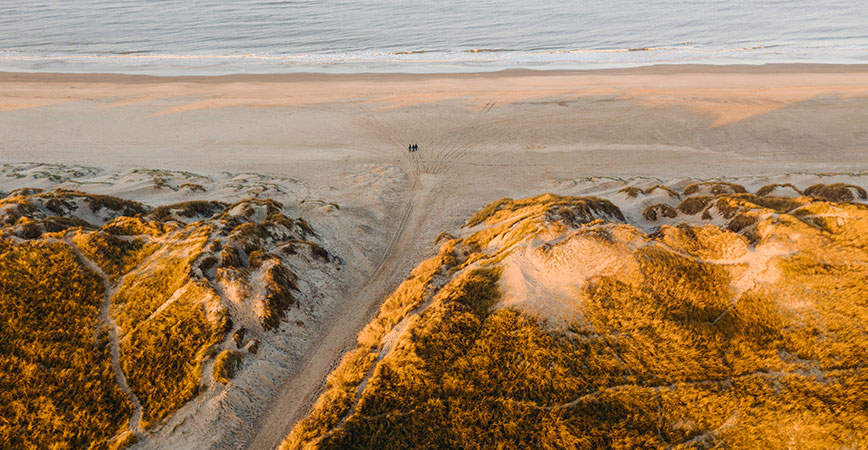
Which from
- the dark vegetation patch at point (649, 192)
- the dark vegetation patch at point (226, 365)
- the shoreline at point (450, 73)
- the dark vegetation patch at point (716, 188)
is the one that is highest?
the shoreline at point (450, 73)

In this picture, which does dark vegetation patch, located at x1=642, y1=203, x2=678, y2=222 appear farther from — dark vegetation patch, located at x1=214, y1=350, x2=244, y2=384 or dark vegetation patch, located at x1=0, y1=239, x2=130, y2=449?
dark vegetation patch, located at x1=0, y1=239, x2=130, y2=449

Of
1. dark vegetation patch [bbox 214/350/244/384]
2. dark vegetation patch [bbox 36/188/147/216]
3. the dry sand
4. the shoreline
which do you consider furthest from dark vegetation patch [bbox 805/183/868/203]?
the shoreline

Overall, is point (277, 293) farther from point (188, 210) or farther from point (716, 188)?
point (716, 188)

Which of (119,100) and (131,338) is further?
(119,100)

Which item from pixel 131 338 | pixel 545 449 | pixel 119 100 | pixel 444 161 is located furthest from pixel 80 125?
pixel 545 449

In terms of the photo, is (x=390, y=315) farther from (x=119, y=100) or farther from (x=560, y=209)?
(x=119, y=100)

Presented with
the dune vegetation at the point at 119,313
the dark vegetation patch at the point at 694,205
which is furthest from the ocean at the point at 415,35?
the dune vegetation at the point at 119,313

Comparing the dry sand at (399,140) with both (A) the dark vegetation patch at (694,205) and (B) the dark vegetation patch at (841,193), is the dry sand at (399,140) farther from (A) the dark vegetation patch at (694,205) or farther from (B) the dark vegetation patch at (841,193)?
(B) the dark vegetation patch at (841,193)
